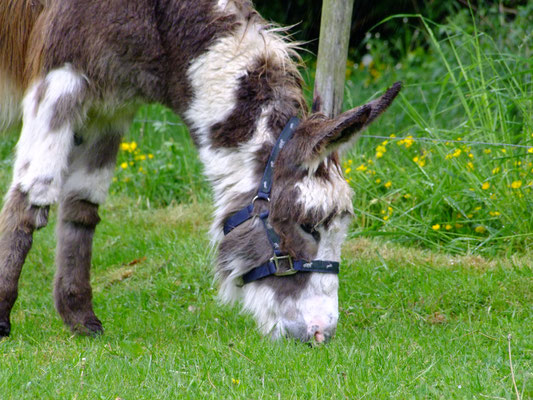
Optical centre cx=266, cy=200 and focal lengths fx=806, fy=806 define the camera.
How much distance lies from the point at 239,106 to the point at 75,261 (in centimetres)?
117

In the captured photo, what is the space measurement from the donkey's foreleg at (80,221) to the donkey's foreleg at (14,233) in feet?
1.33

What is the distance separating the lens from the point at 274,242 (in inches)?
128

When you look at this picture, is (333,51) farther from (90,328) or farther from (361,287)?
(90,328)

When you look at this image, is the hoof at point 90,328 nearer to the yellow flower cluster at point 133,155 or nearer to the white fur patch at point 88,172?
the white fur patch at point 88,172

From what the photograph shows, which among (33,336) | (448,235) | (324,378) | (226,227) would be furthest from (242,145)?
(448,235)

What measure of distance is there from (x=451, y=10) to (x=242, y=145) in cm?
448

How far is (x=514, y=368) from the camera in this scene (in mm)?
2938

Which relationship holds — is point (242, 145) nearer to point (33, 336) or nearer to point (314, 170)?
point (314, 170)

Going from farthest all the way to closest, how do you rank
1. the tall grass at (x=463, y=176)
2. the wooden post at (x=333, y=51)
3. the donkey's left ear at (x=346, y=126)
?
the tall grass at (x=463, y=176) < the wooden post at (x=333, y=51) < the donkey's left ear at (x=346, y=126)

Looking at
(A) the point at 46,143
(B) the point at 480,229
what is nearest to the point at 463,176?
(B) the point at 480,229

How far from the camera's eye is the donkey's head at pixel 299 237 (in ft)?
10.4

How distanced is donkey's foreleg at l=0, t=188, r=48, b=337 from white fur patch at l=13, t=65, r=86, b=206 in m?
0.06

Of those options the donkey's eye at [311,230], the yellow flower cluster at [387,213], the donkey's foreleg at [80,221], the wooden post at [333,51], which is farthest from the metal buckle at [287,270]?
the yellow flower cluster at [387,213]

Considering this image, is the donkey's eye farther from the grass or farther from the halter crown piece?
the grass
